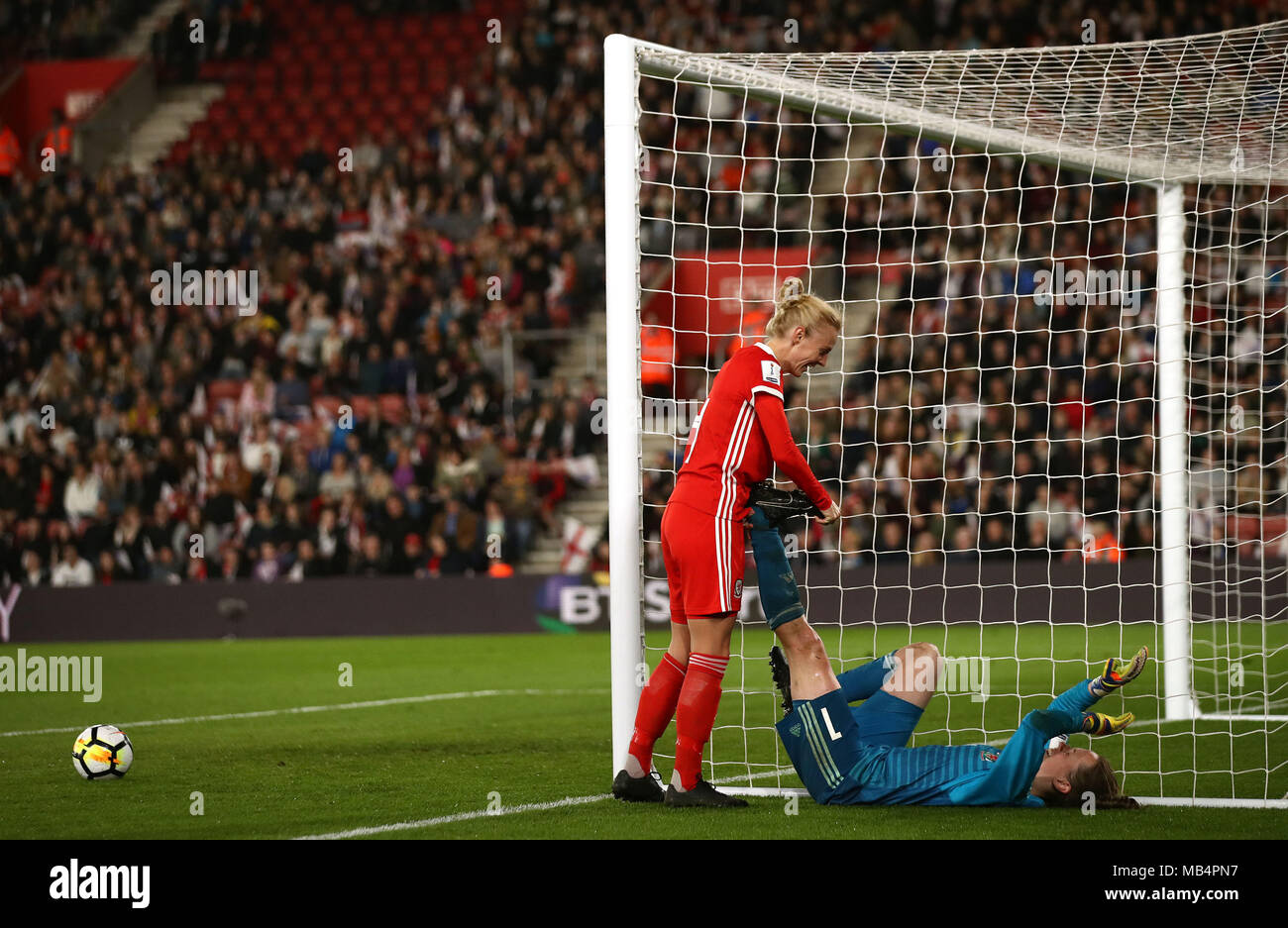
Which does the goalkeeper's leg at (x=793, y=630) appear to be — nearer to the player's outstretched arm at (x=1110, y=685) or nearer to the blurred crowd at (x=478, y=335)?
the player's outstretched arm at (x=1110, y=685)

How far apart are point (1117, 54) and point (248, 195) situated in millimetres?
15772

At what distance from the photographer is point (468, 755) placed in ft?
23.3

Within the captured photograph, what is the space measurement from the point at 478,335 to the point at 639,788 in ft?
40.6

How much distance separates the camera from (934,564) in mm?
13312

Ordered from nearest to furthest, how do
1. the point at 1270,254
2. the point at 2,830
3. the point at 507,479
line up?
the point at 2,830, the point at 1270,254, the point at 507,479

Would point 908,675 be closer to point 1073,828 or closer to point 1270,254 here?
point 1073,828

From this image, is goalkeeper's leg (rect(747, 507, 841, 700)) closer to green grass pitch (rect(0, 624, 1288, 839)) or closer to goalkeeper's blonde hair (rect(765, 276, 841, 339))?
green grass pitch (rect(0, 624, 1288, 839))

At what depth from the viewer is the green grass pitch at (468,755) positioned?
16.9ft

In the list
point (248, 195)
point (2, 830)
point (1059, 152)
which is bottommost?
point (2, 830)

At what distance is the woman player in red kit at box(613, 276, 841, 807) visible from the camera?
5.38m

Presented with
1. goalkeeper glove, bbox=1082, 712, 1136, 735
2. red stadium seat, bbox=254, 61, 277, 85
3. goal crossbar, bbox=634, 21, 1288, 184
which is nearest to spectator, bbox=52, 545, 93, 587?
red stadium seat, bbox=254, 61, 277, 85

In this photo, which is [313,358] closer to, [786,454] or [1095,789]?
[786,454]
